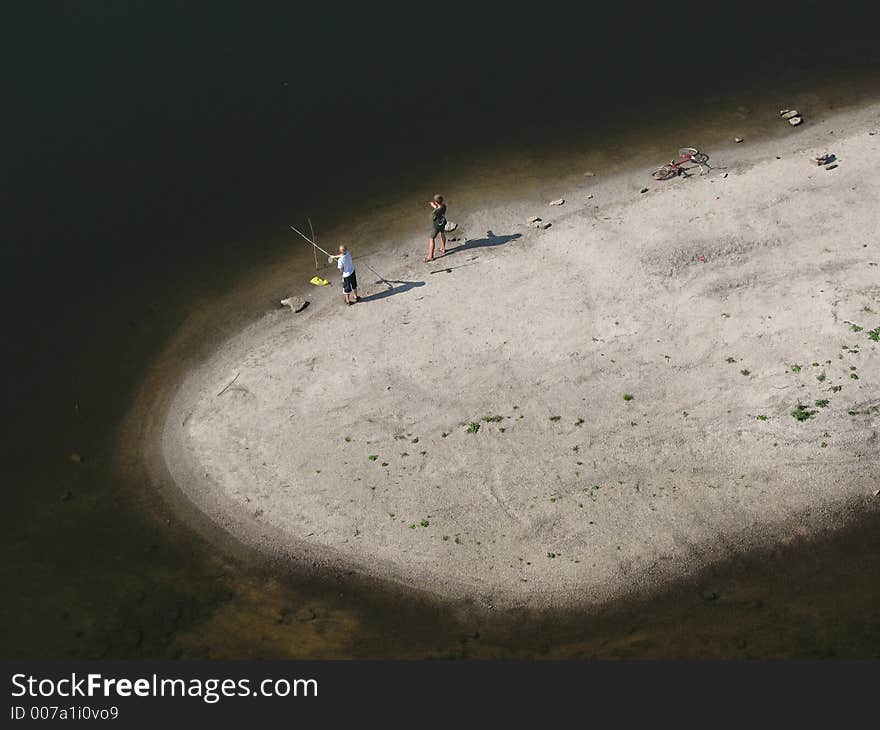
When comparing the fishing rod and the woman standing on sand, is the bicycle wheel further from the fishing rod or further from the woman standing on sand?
the fishing rod

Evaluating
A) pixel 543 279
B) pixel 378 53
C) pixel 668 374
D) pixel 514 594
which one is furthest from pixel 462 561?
pixel 378 53

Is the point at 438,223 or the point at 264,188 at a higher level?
the point at 264,188

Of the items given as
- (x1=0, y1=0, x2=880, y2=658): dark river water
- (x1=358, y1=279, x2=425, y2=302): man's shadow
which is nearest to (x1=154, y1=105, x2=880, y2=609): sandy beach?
(x1=358, y1=279, x2=425, y2=302): man's shadow

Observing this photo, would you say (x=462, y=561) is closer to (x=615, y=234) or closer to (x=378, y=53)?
(x=615, y=234)

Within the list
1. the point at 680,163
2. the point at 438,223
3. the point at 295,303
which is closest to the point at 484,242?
the point at 438,223

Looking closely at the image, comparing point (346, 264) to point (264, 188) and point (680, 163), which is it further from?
point (680, 163)

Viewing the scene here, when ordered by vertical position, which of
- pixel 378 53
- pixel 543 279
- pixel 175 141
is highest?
pixel 378 53

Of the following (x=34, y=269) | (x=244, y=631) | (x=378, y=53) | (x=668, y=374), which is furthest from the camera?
(x=378, y=53)
